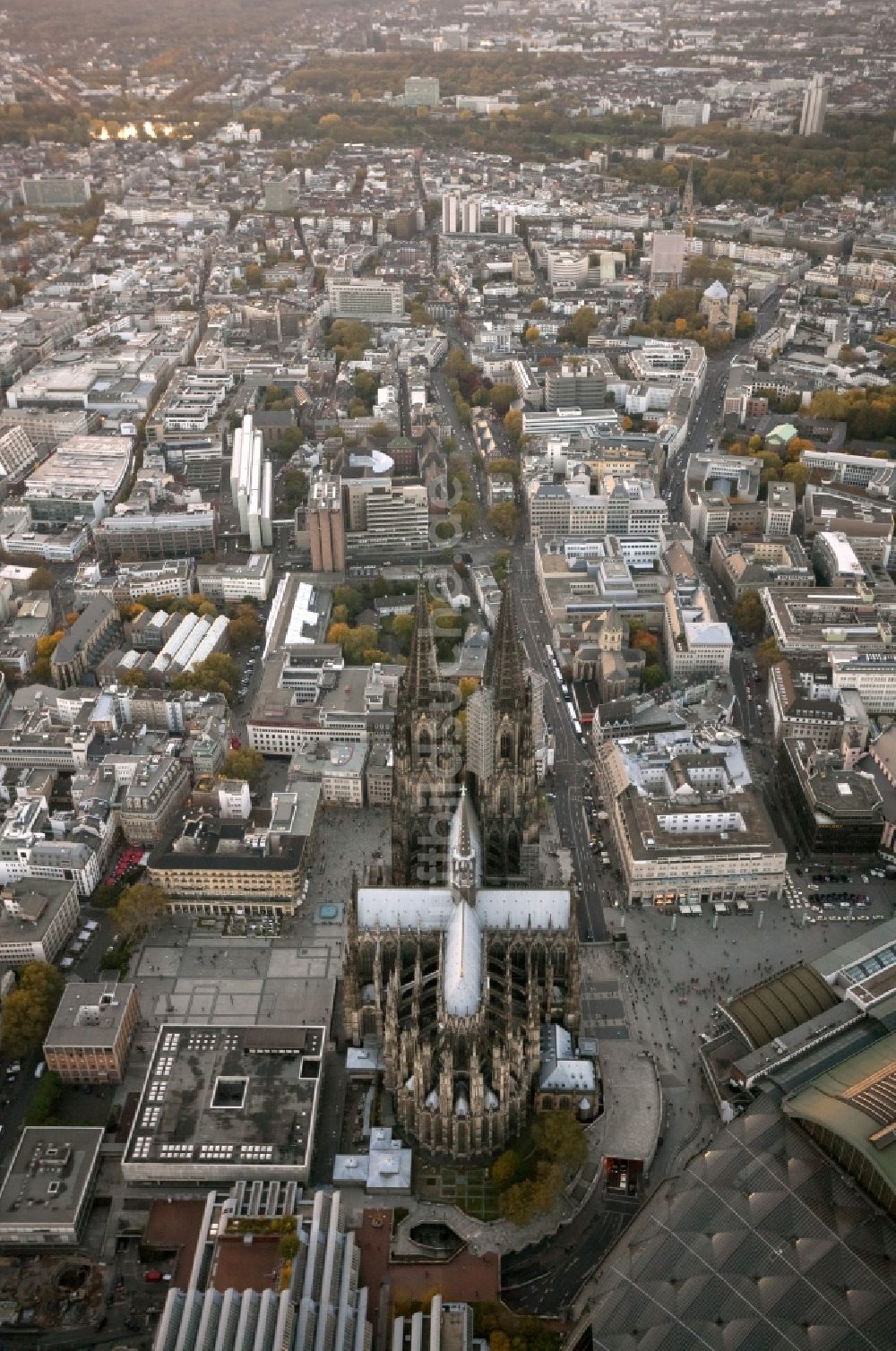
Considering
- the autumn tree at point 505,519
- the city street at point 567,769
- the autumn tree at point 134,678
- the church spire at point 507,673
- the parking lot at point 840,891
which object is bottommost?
the parking lot at point 840,891

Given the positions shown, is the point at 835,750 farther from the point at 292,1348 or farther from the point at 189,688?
the point at 292,1348

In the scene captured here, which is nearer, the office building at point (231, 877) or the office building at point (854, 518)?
the office building at point (231, 877)

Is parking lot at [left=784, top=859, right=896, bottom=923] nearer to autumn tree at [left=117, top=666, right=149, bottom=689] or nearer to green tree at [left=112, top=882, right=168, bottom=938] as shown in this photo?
green tree at [left=112, top=882, right=168, bottom=938]

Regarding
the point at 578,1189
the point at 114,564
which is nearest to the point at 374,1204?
the point at 578,1189

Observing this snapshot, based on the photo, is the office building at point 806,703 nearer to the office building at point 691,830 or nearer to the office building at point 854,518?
the office building at point 691,830

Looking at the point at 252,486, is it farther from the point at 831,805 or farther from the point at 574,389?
the point at 831,805

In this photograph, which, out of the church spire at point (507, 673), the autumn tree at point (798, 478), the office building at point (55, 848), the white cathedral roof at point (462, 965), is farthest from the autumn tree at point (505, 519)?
the white cathedral roof at point (462, 965)

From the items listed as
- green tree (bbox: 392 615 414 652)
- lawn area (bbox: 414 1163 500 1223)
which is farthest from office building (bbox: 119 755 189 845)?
lawn area (bbox: 414 1163 500 1223)
